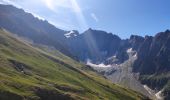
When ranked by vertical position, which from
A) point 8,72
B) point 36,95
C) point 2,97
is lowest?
point 2,97

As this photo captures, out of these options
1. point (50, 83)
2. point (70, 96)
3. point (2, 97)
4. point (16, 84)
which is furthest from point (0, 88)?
point (50, 83)

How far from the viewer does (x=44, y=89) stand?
16125 centimetres

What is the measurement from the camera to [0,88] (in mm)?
135375

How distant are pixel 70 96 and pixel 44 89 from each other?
15038 millimetres

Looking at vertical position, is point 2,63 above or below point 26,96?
above

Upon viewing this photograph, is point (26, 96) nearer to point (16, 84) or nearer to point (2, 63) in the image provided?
point (16, 84)

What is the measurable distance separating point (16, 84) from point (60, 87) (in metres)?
40.6

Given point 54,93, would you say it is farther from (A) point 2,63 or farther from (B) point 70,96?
(A) point 2,63

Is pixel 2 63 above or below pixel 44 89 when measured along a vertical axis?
above

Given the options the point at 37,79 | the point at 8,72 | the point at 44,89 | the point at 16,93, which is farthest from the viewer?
the point at 37,79

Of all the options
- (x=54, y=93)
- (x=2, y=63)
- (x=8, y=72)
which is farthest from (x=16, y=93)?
(x=2, y=63)

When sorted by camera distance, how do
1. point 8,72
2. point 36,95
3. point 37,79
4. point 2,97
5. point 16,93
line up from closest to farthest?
1. point 2,97
2. point 16,93
3. point 36,95
4. point 8,72
5. point 37,79

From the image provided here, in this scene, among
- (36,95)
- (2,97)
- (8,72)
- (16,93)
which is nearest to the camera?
(2,97)

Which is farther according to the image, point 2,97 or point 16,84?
point 16,84
